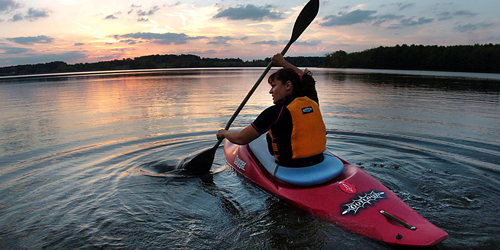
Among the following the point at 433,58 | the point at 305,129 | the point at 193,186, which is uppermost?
the point at 433,58

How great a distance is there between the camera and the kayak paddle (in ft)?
16.0

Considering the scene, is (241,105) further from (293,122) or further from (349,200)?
(349,200)

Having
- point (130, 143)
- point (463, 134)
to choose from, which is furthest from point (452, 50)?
point (130, 143)

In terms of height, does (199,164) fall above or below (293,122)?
below

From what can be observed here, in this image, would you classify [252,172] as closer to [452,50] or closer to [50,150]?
[50,150]

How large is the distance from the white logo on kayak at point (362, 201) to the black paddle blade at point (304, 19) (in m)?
3.18

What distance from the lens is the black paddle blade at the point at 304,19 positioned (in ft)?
17.5

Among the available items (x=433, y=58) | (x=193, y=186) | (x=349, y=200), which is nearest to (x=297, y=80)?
(x=349, y=200)

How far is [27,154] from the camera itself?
18.2 ft

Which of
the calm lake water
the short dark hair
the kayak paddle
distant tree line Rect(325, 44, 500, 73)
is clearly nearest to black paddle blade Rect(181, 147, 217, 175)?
the kayak paddle

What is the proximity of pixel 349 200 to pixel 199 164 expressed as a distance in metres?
2.62

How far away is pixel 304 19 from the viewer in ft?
17.8

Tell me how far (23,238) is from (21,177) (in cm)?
198

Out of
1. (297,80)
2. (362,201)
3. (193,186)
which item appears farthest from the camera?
(193,186)
